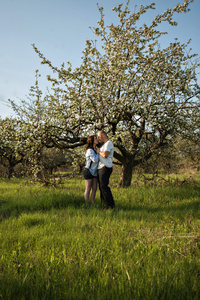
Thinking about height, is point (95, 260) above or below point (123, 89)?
below

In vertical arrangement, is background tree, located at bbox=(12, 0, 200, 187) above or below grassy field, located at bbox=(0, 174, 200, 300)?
above

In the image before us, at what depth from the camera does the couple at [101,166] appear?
6996mm

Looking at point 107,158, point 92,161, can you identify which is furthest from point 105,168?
point 92,161

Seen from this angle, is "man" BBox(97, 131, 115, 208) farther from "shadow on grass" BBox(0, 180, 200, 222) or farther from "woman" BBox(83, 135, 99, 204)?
"shadow on grass" BBox(0, 180, 200, 222)

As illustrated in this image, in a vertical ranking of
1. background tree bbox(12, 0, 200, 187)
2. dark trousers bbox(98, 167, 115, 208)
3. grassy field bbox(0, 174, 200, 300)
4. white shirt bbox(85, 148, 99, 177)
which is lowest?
grassy field bbox(0, 174, 200, 300)

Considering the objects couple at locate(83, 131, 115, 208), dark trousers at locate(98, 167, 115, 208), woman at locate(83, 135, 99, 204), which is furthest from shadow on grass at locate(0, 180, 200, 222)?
woman at locate(83, 135, 99, 204)

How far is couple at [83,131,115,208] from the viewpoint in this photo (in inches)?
275

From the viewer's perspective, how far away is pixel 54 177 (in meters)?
10.8

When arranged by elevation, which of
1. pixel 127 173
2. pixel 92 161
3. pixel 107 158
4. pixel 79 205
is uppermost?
pixel 107 158

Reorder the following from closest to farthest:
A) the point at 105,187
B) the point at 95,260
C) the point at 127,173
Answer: the point at 95,260
the point at 105,187
the point at 127,173

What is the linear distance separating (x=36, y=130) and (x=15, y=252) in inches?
277

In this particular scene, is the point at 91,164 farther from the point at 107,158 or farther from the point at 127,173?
the point at 127,173

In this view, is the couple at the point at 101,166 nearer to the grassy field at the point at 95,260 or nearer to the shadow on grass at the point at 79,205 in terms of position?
the shadow on grass at the point at 79,205

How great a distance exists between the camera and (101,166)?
724 cm
